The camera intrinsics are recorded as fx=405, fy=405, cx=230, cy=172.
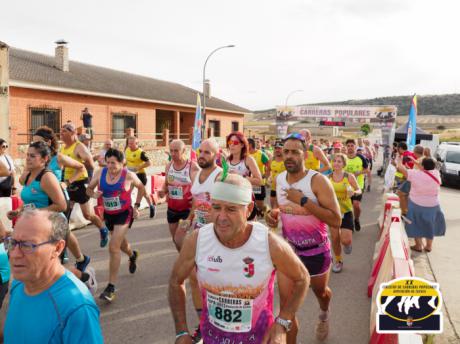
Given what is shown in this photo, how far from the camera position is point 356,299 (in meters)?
5.53

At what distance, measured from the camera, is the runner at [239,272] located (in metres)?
2.43

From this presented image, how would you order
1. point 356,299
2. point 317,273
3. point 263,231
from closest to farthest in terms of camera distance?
1. point 263,231
2. point 317,273
3. point 356,299

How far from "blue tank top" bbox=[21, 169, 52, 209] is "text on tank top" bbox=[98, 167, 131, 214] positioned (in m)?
0.93

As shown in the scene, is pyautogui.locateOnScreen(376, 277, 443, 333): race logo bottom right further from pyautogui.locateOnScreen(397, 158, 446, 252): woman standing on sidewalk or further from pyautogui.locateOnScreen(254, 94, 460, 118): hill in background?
pyautogui.locateOnScreen(254, 94, 460, 118): hill in background

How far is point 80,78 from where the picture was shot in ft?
79.7

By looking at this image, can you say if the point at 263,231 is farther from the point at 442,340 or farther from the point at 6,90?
the point at 6,90

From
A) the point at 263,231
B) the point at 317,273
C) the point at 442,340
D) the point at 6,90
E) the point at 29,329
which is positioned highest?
the point at 6,90

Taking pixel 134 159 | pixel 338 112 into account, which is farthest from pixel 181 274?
pixel 338 112

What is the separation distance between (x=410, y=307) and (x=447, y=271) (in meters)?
4.46

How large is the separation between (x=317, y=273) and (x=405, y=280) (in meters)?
0.94

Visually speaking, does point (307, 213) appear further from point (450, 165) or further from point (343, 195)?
point (450, 165)

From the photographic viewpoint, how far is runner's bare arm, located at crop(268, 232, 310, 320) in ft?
8.10

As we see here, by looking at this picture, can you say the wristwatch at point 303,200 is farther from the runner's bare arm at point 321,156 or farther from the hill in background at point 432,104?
the hill in background at point 432,104

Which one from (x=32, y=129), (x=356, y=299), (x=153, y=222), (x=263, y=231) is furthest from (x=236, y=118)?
(x=263, y=231)
